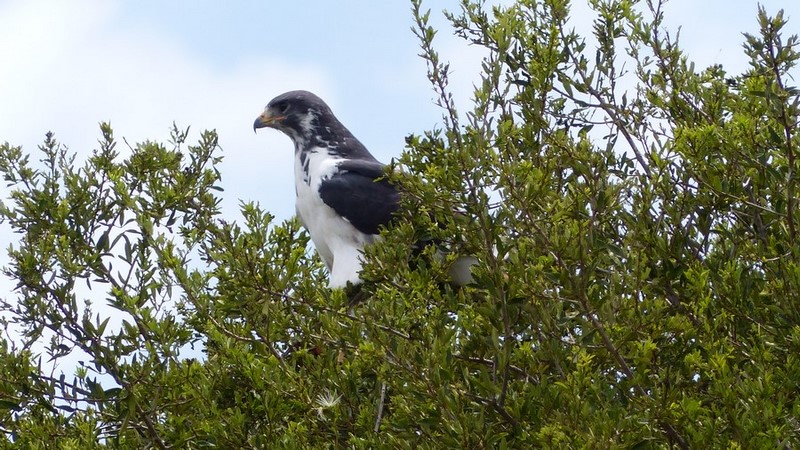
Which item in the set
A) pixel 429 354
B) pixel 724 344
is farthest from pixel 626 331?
pixel 429 354

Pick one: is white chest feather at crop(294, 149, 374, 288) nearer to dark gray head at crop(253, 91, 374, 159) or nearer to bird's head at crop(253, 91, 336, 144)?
dark gray head at crop(253, 91, 374, 159)

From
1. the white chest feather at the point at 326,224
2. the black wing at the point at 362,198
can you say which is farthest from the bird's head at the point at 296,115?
the black wing at the point at 362,198

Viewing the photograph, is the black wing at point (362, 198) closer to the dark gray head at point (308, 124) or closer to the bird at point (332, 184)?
the bird at point (332, 184)

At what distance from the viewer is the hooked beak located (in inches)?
289

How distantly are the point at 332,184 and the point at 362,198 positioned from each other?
0.23m

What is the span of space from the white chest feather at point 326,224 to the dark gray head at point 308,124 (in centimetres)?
11

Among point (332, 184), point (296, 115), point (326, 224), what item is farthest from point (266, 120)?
point (326, 224)

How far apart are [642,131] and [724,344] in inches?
71.4

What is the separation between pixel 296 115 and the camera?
7.31m

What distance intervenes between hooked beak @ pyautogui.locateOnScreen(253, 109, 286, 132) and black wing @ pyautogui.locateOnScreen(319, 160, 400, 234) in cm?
79

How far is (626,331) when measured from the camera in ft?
11.5

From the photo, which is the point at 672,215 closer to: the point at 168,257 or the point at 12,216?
the point at 168,257

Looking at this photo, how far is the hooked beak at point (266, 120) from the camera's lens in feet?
24.1

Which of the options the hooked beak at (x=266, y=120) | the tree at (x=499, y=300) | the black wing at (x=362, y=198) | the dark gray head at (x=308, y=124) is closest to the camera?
the tree at (x=499, y=300)
